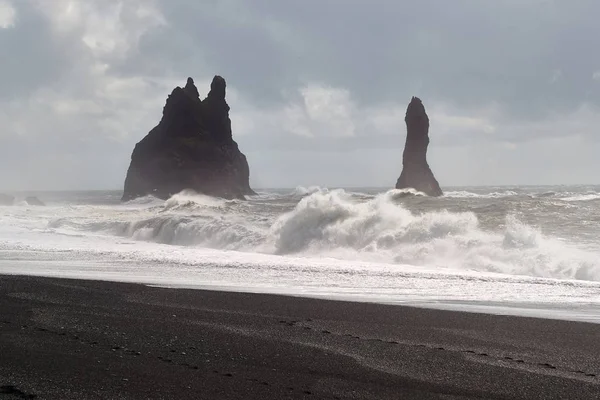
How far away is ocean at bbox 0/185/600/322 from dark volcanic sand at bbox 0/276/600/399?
1412 mm

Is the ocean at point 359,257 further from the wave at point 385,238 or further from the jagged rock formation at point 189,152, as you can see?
the jagged rock formation at point 189,152

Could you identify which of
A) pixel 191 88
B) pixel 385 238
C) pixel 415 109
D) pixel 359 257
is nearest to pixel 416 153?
pixel 415 109

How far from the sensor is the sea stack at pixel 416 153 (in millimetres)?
73000

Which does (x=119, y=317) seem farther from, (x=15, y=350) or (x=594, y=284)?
(x=594, y=284)

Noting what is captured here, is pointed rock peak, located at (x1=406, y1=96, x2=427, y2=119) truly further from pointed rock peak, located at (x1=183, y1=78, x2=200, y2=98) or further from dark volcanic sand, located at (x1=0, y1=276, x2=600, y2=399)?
dark volcanic sand, located at (x1=0, y1=276, x2=600, y2=399)

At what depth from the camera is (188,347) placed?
18.5 feet

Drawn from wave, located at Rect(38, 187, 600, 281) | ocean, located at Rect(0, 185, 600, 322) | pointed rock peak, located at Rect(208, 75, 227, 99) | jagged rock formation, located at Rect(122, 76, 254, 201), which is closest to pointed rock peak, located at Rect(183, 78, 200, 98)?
jagged rock formation, located at Rect(122, 76, 254, 201)

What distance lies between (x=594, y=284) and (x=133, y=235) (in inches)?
678

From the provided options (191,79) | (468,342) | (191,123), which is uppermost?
(191,79)

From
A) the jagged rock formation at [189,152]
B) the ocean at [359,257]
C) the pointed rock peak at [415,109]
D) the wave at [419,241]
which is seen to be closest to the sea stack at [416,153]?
the pointed rock peak at [415,109]

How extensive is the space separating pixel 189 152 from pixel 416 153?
1332 inches

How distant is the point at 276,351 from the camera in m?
5.58

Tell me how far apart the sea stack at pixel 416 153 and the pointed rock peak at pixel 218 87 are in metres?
30.8

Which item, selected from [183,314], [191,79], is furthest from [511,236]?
[191,79]
